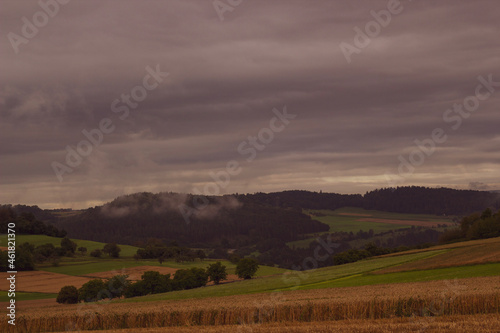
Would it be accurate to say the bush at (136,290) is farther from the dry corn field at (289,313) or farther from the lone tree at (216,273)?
the dry corn field at (289,313)

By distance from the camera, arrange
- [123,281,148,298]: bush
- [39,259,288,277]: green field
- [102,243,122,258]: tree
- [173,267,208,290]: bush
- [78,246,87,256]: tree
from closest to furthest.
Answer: [123,281,148,298]: bush < [173,267,208,290]: bush < [39,259,288,277]: green field < [102,243,122,258]: tree < [78,246,87,256]: tree

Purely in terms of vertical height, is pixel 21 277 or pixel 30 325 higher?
pixel 30 325

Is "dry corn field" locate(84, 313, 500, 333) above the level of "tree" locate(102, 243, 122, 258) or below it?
above

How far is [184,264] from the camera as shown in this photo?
14738 centimetres

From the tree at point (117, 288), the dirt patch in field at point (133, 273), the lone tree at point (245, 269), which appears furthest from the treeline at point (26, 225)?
the lone tree at point (245, 269)

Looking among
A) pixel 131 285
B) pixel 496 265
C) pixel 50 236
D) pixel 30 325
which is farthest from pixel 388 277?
pixel 50 236

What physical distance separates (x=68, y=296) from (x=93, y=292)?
452 cm

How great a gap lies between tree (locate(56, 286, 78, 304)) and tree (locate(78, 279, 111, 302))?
0.87 meters

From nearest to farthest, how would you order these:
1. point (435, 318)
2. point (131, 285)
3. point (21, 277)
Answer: point (435, 318)
point (131, 285)
point (21, 277)

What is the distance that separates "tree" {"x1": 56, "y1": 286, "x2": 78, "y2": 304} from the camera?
270ft

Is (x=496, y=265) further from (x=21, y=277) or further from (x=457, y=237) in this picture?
(x=21, y=277)

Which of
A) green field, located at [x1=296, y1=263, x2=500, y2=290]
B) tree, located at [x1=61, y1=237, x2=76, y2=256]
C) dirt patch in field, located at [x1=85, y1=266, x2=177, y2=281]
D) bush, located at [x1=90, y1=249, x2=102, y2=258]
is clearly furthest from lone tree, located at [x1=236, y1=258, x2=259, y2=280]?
tree, located at [x1=61, y1=237, x2=76, y2=256]

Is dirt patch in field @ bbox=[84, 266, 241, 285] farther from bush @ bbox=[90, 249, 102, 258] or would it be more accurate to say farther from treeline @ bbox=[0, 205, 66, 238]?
treeline @ bbox=[0, 205, 66, 238]

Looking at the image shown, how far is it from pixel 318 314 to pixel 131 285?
230 feet
